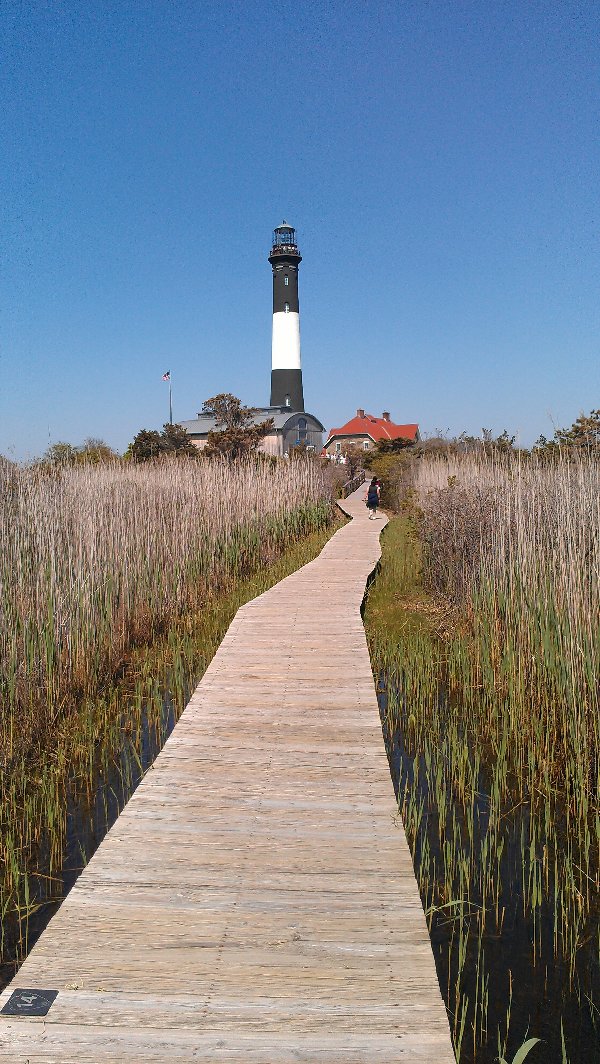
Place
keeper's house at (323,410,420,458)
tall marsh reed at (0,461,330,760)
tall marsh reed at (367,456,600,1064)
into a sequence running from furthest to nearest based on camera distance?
keeper's house at (323,410,420,458) < tall marsh reed at (0,461,330,760) < tall marsh reed at (367,456,600,1064)

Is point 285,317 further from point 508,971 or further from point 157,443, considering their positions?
point 508,971

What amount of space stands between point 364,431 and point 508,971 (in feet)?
180

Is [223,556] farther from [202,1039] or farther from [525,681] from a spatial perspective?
[202,1039]

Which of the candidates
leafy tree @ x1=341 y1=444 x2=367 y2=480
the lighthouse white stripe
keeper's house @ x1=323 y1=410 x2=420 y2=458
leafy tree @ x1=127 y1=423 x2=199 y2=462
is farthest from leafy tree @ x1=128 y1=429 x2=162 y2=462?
keeper's house @ x1=323 y1=410 x2=420 y2=458

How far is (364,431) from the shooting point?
184 ft

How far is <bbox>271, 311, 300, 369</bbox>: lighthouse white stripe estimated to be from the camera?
129ft

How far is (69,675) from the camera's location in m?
4.33

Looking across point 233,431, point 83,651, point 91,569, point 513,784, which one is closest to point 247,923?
point 513,784

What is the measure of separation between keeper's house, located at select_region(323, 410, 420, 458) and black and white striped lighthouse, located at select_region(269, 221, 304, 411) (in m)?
14.2

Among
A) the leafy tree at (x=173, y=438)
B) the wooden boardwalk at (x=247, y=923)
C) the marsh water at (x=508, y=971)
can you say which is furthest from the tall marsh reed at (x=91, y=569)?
the leafy tree at (x=173, y=438)

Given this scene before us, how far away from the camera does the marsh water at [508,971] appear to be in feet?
6.72

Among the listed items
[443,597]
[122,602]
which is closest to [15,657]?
[122,602]

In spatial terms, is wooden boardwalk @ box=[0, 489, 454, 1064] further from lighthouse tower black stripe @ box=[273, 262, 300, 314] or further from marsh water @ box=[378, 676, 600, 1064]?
lighthouse tower black stripe @ box=[273, 262, 300, 314]

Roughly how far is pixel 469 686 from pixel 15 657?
9.43 feet
